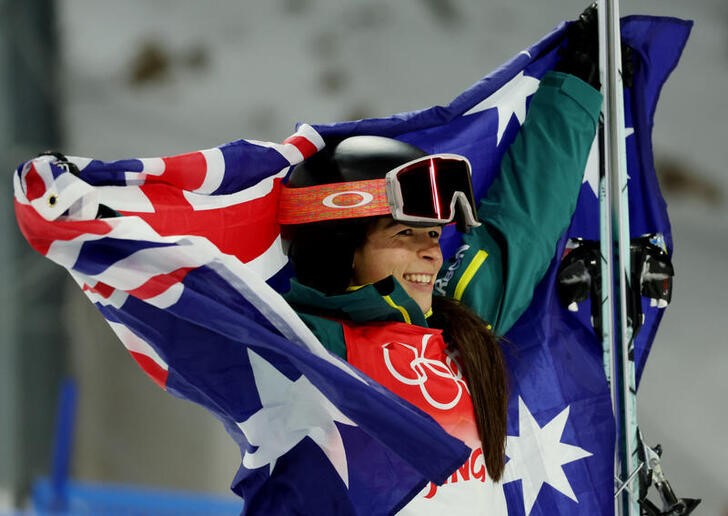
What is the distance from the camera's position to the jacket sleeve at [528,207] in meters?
2.06

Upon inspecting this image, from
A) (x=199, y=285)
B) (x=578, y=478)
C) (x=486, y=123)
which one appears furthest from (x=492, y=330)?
(x=199, y=285)

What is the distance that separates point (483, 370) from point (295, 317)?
0.44 meters

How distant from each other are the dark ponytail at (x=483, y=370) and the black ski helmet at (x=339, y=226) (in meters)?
0.21

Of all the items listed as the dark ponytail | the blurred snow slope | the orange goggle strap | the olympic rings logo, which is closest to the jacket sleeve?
the dark ponytail

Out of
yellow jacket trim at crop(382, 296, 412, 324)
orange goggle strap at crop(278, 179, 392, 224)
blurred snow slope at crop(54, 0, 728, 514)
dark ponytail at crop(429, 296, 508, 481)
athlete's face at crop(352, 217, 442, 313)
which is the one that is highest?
orange goggle strap at crop(278, 179, 392, 224)

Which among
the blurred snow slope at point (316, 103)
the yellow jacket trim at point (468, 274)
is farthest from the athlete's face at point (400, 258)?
the blurred snow slope at point (316, 103)

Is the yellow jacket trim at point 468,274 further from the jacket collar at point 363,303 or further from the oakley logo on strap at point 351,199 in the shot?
the oakley logo on strap at point 351,199

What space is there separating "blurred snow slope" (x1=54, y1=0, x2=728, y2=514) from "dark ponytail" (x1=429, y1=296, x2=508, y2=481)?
2606 mm

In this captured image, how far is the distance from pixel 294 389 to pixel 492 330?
54cm

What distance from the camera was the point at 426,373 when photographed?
1.77 m

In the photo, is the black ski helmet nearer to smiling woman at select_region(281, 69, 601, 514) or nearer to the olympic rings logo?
smiling woman at select_region(281, 69, 601, 514)

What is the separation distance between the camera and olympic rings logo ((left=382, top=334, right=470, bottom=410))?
1744 mm

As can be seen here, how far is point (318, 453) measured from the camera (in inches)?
65.2

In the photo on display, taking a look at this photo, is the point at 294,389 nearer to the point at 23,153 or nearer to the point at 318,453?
the point at 318,453
